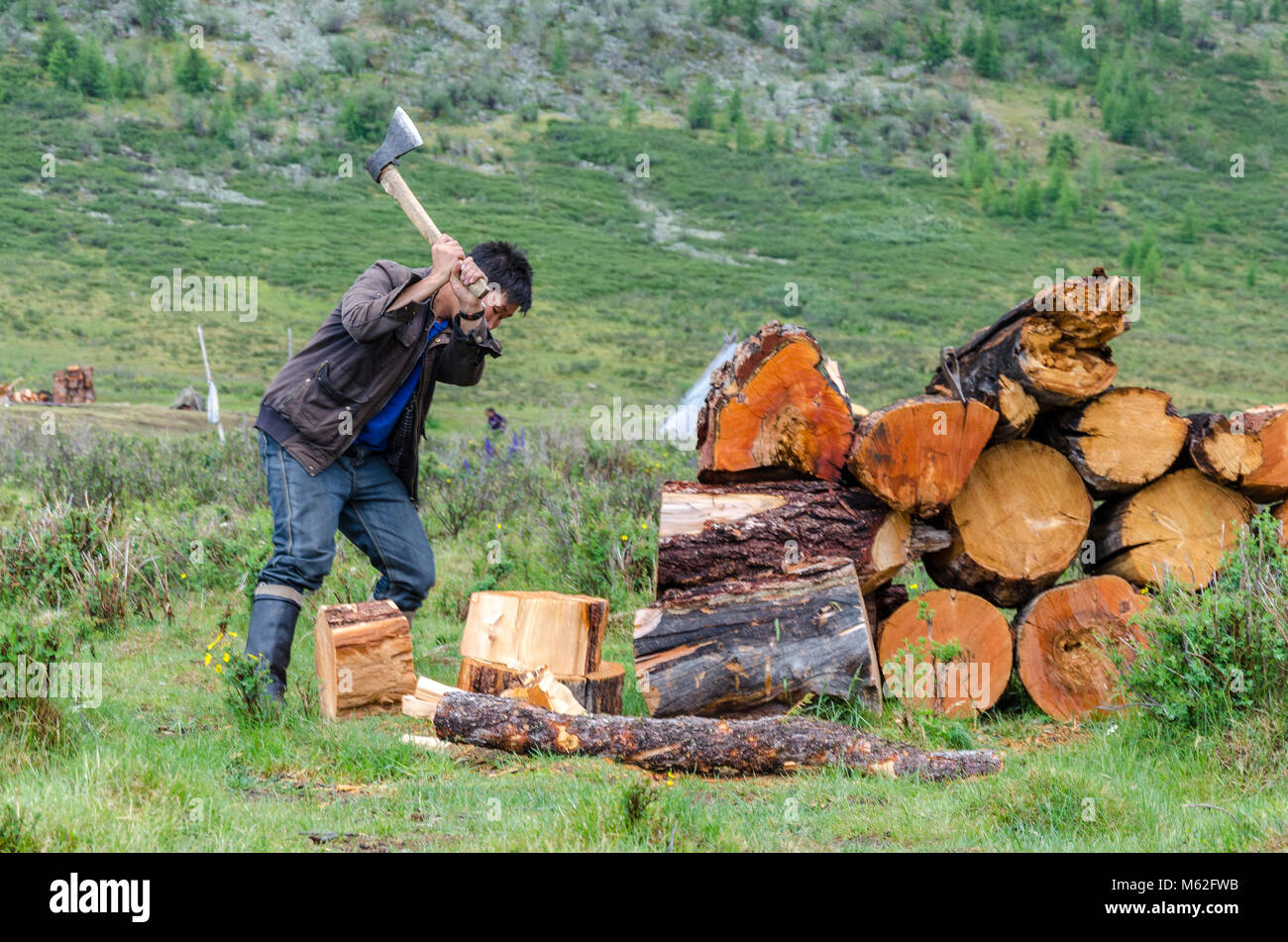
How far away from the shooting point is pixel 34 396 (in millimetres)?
21156

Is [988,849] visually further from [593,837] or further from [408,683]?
[408,683]

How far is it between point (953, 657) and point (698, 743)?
1.31m

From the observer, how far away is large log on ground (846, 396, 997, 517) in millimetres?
4738

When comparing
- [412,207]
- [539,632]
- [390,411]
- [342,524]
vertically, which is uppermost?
[412,207]

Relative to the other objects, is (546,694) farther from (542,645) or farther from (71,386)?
(71,386)

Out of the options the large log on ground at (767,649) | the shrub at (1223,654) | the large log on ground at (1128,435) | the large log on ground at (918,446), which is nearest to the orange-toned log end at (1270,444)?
the large log on ground at (1128,435)

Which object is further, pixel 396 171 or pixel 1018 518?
pixel 1018 518

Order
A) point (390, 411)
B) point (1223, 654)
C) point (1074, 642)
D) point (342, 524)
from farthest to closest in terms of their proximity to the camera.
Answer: point (342, 524), point (390, 411), point (1074, 642), point (1223, 654)

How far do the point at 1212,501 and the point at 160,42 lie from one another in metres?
86.0

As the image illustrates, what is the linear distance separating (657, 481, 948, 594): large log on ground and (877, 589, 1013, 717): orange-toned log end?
0.27 meters

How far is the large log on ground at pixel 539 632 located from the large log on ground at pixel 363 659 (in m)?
0.32

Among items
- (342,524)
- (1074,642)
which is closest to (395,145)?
(342,524)

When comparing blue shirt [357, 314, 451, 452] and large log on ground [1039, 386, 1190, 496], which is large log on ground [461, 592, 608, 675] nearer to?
blue shirt [357, 314, 451, 452]

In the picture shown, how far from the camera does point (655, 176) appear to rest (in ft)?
229
